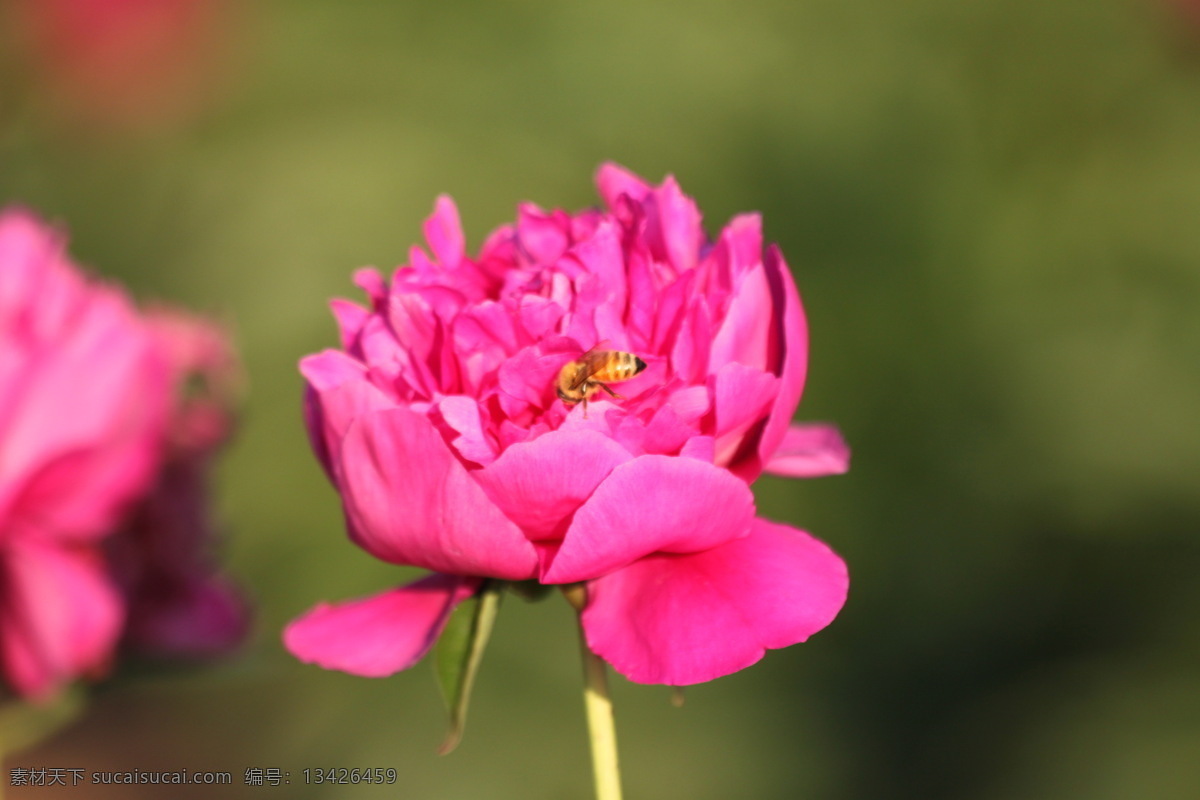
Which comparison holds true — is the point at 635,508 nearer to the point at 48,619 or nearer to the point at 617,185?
the point at 617,185

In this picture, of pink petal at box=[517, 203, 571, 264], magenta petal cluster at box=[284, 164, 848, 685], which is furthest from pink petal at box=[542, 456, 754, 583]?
pink petal at box=[517, 203, 571, 264]

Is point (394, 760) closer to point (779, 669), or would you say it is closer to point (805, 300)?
point (779, 669)

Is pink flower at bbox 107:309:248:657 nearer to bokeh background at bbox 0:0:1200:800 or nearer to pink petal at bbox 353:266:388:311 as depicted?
bokeh background at bbox 0:0:1200:800

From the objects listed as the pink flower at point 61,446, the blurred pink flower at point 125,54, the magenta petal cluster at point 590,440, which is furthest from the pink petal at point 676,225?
the blurred pink flower at point 125,54

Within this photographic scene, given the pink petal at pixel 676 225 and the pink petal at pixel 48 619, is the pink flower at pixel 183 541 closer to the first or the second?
the pink petal at pixel 48 619

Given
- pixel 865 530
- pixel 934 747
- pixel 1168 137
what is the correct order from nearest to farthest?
pixel 934 747, pixel 865 530, pixel 1168 137

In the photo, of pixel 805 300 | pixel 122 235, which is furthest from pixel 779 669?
pixel 122 235
